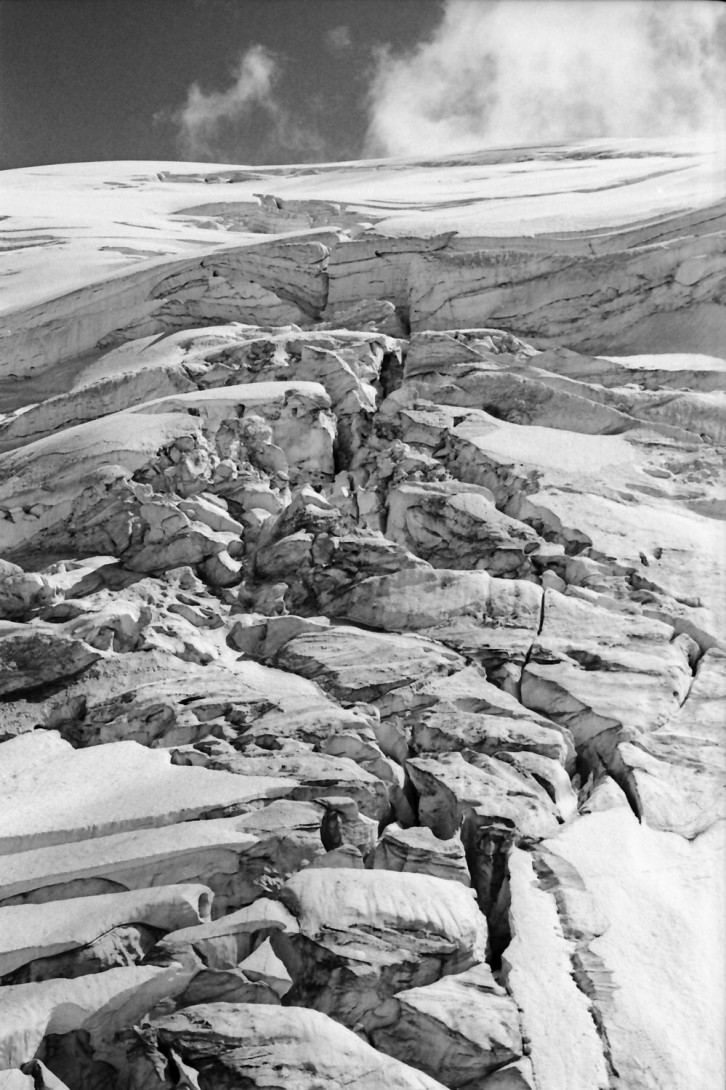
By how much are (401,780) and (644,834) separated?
2.41 metres

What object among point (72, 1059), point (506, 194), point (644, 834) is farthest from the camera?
point (506, 194)

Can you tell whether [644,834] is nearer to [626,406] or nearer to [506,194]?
[626,406]

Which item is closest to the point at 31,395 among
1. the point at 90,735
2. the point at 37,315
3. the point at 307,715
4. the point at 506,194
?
the point at 37,315

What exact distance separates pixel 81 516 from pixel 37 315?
7.18 metres

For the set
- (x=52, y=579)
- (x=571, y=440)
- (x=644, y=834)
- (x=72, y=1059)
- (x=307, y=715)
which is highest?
(x=571, y=440)

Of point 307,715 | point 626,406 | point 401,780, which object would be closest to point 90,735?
point 307,715

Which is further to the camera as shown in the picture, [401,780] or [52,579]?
[52,579]

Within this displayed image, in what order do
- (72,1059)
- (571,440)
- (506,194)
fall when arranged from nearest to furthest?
(72,1059) < (571,440) < (506,194)

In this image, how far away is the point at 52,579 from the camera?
13445 mm

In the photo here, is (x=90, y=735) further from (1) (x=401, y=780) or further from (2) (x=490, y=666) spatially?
(2) (x=490, y=666)

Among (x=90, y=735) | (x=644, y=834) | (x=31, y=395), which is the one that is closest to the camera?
(x=644, y=834)

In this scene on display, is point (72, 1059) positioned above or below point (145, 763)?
below

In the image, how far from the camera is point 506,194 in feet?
84.8

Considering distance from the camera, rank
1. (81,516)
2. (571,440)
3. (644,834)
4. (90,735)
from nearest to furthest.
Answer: (644,834) < (90,735) < (81,516) < (571,440)
